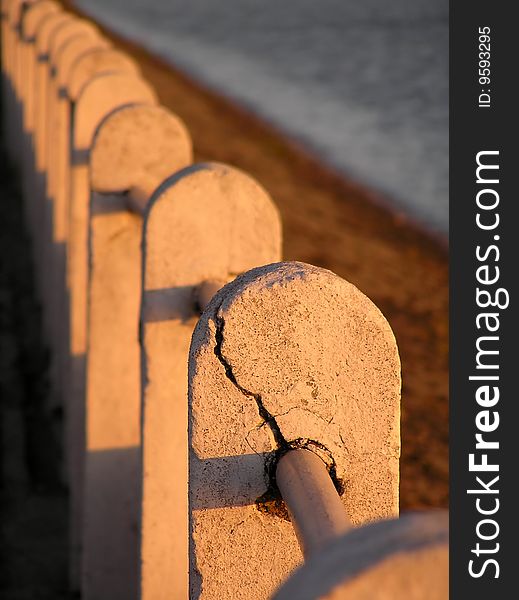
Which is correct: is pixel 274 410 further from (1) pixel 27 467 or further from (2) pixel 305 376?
(1) pixel 27 467

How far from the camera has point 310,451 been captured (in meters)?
1.70

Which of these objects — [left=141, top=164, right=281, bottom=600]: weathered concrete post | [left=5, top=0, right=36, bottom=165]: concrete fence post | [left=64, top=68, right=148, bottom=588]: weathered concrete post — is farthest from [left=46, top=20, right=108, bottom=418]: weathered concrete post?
[left=5, top=0, right=36, bottom=165]: concrete fence post

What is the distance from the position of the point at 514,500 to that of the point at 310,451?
278 millimetres

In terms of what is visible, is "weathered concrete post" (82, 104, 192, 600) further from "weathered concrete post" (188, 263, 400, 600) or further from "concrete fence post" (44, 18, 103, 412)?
"weathered concrete post" (188, 263, 400, 600)

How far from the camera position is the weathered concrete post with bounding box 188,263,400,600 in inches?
65.1

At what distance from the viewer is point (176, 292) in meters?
2.43

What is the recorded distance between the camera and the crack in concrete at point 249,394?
167cm

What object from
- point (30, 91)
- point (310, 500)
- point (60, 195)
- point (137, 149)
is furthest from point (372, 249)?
point (310, 500)

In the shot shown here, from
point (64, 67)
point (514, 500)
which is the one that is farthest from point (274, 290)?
point (64, 67)

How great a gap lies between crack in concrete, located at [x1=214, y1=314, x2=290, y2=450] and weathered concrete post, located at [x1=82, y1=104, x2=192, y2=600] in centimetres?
155

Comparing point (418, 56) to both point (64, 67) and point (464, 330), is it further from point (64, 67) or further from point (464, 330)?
point (464, 330)

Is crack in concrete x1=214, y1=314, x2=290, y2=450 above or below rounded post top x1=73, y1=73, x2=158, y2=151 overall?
below

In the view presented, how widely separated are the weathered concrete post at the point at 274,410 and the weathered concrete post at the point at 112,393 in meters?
1.52

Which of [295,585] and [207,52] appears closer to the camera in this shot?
[295,585]
